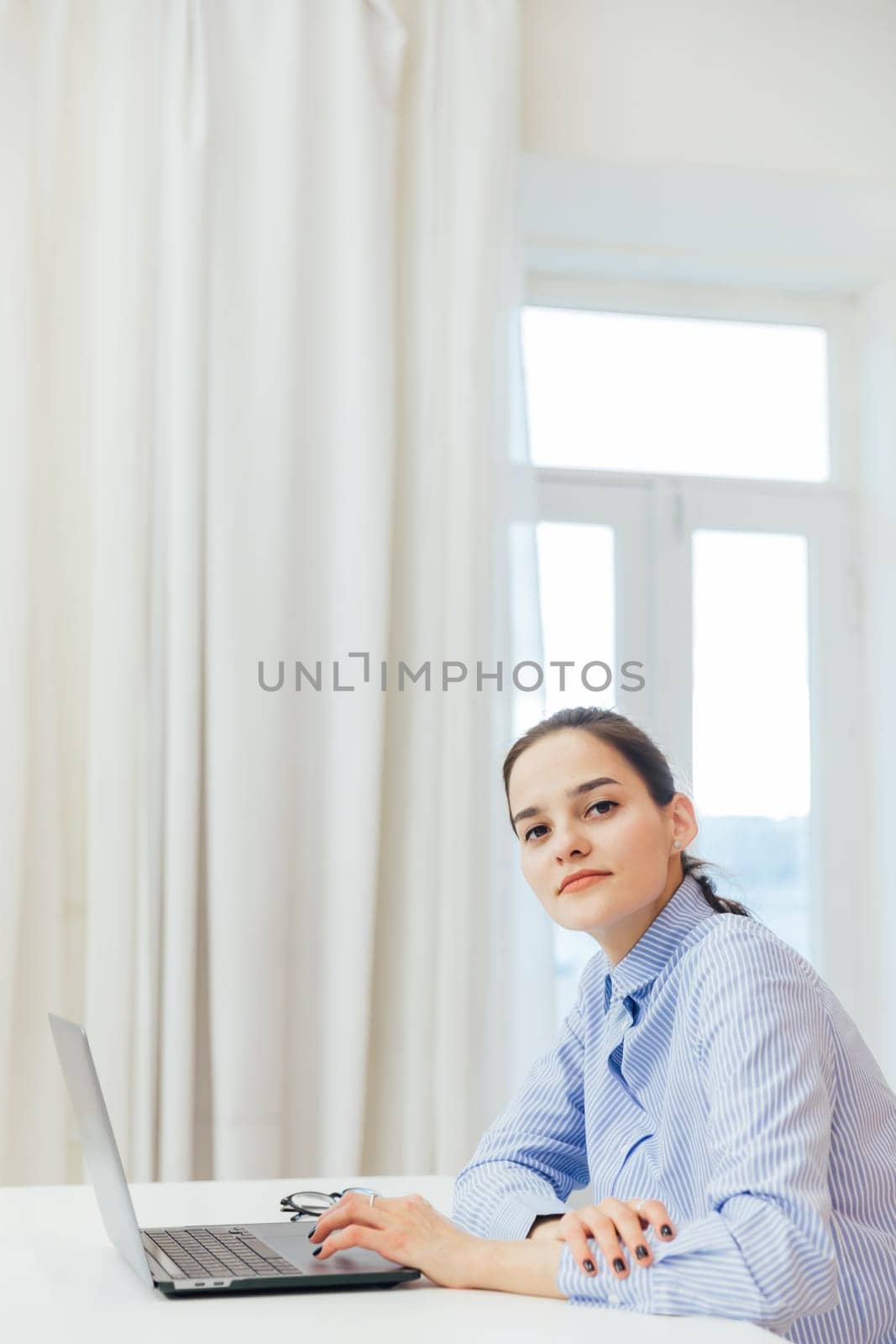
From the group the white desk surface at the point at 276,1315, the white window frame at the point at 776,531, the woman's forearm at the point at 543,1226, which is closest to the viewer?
the white desk surface at the point at 276,1315

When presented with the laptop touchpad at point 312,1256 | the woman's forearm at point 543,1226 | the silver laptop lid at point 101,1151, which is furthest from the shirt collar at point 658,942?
the silver laptop lid at point 101,1151

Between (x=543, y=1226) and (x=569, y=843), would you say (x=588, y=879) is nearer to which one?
(x=569, y=843)

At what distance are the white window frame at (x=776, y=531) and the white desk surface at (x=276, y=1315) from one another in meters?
2.20

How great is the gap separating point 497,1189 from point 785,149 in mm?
2316

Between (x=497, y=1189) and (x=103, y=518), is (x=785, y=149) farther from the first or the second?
(x=497, y=1189)

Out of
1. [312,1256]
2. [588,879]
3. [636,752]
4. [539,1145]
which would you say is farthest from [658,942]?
[312,1256]

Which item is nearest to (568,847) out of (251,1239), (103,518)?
(251,1239)

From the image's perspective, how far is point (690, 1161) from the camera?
50.1 inches

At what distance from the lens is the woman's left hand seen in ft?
3.76

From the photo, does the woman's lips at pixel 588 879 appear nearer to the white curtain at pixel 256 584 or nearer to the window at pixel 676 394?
the white curtain at pixel 256 584

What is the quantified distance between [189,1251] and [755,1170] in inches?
19.5

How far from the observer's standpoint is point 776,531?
3424mm

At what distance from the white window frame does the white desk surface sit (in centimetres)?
220

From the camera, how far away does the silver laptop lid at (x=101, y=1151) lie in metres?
1.14
